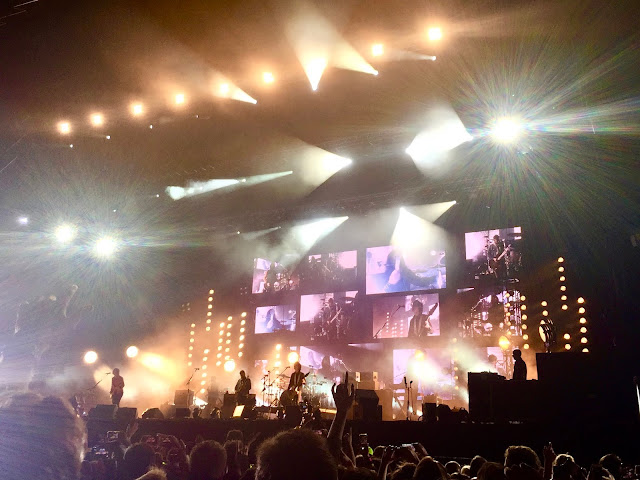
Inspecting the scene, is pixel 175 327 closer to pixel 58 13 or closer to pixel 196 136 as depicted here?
pixel 196 136

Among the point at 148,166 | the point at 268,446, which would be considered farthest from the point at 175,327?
the point at 268,446

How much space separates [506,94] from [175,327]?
12284 mm

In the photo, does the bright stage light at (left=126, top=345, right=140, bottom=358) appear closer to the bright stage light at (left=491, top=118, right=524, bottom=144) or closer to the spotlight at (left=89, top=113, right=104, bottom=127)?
the spotlight at (left=89, top=113, right=104, bottom=127)

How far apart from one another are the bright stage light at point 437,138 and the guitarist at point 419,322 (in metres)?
3.68

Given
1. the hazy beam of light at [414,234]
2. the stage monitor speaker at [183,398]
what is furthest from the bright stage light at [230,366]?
the hazy beam of light at [414,234]

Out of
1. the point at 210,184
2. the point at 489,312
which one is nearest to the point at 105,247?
the point at 210,184

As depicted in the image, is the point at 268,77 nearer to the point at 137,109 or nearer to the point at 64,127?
the point at 137,109

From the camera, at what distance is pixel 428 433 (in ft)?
24.9

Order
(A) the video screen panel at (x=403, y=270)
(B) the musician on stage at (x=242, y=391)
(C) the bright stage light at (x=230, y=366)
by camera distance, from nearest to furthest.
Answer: (B) the musician on stage at (x=242, y=391) → (A) the video screen panel at (x=403, y=270) → (C) the bright stage light at (x=230, y=366)

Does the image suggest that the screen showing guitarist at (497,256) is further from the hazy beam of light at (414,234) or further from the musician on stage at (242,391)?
the musician on stage at (242,391)

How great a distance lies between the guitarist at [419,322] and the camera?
13984 millimetres

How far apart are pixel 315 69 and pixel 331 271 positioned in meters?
7.23

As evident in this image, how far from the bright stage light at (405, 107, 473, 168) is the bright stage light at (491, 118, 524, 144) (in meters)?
0.59

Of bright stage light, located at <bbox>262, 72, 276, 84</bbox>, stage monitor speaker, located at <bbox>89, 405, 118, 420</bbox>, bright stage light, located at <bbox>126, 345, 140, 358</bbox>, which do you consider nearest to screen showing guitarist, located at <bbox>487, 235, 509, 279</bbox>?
bright stage light, located at <bbox>262, 72, 276, 84</bbox>
